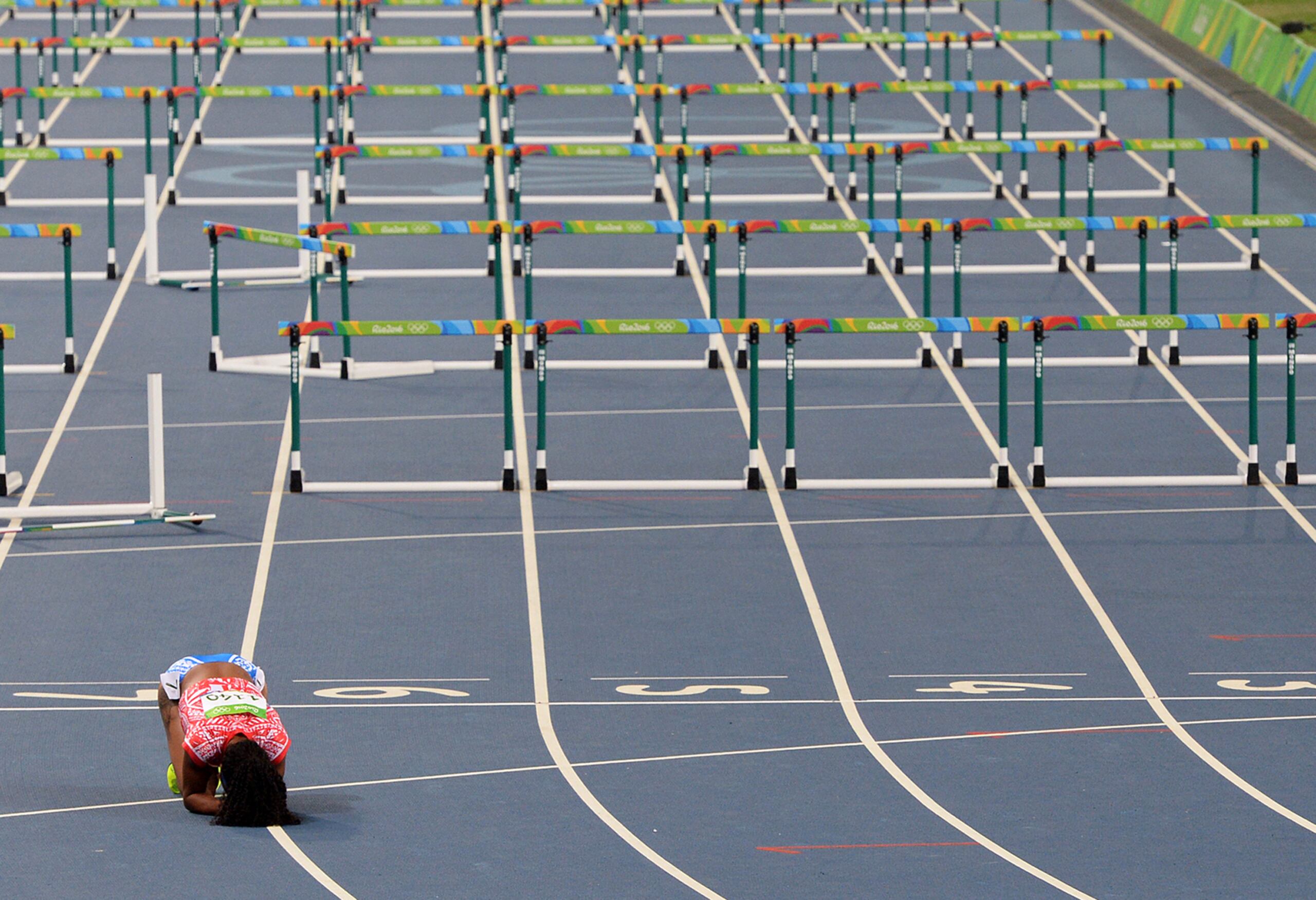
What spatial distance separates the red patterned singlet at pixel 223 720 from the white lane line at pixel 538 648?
1593 mm

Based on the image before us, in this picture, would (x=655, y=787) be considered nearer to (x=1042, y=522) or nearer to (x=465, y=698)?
(x=465, y=698)

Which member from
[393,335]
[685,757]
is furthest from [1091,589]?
[393,335]

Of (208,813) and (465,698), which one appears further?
(465,698)

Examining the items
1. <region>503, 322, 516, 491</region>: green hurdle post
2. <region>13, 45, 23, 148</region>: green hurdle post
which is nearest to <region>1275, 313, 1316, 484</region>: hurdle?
<region>503, 322, 516, 491</region>: green hurdle post

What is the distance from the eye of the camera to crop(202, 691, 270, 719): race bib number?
36.4ft

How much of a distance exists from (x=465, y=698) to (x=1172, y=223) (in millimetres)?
9112

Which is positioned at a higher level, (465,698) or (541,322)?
(541,322)

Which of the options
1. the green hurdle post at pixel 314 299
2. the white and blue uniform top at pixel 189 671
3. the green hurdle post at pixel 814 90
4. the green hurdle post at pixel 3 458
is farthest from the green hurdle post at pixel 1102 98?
the white and blue uniform top at pixel 189 671

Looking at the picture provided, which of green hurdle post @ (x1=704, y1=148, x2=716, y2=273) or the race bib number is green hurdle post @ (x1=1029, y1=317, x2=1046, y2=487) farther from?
the race bib number

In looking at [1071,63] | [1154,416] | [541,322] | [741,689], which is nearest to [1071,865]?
[741,689]

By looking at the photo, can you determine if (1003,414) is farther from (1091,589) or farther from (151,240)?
(151,240)

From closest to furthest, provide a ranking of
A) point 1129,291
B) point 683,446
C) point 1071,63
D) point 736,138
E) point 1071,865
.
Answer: point 1071,865 < point 683,446 < point 1129,291 < point 736,138 < point 1071,63

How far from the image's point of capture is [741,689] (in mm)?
13727

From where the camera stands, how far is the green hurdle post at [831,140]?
26125 mm
